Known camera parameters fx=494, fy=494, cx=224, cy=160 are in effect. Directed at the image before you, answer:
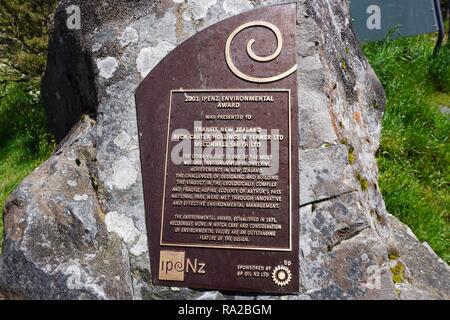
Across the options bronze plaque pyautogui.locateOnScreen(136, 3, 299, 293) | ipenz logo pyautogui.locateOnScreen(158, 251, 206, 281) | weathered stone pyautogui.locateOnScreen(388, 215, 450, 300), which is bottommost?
weathered stone pyautogui.locateOnScreen(388, 215, 450, 300)

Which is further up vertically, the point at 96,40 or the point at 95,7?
the point at 95,7

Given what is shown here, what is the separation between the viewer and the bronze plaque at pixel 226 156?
229 cm

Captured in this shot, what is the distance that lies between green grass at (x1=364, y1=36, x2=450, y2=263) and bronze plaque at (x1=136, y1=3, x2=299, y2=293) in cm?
158

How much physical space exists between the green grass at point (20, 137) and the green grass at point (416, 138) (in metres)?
3.12

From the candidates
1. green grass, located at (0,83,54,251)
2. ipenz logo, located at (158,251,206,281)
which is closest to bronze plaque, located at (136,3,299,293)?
ipenz logo, located at (158,251,206,281)

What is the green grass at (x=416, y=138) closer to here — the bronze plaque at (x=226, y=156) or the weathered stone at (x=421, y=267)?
the weathered stone at (x=421, y=267)

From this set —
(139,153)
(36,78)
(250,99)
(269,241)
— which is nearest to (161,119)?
(139,153)

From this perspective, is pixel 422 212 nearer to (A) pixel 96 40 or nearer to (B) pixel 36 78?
(A) pixel 96 40

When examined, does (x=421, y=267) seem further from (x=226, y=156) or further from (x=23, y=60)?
(x=23, y=60)

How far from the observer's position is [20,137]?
212 inches

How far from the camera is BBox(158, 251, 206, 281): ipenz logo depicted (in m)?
2.32

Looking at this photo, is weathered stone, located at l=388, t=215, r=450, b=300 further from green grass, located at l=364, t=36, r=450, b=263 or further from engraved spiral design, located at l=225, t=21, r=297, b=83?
engraved spiral design, located at l=225, t=21, r=297, b=83

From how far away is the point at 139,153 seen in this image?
2570 millimetres
